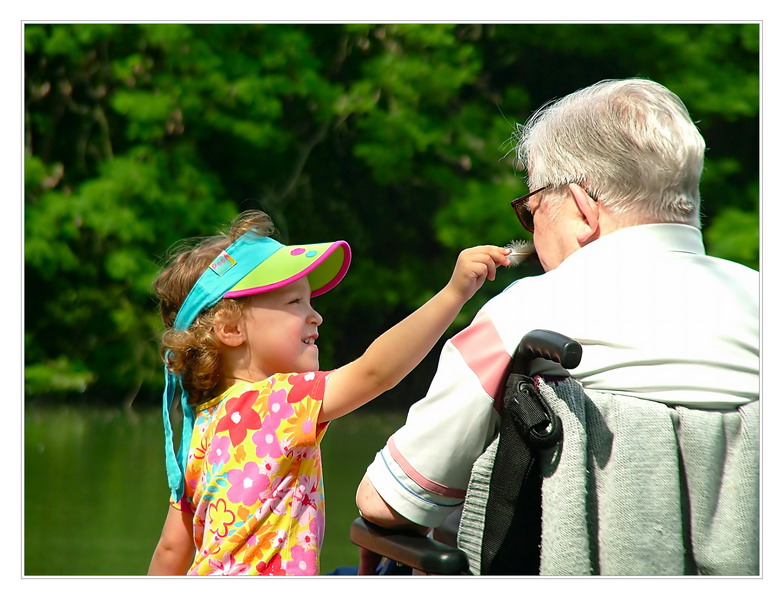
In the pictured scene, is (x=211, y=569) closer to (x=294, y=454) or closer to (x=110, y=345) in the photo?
(x=294, y=454)

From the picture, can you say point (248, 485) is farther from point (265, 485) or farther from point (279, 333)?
point (279, 333)

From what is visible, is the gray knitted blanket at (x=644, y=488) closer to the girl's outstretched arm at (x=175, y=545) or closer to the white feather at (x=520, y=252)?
the white feather at (x=520, y=252)

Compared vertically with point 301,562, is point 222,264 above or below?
above

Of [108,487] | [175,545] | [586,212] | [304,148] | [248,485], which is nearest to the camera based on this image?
[586,212]

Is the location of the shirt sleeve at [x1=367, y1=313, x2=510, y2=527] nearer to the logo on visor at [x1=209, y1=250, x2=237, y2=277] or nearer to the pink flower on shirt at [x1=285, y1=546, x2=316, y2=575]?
the pink flower on shirt at [x1=285, y1=546, x2=316, y2=575]

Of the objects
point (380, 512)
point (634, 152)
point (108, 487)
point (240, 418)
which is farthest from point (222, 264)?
point (108, 487)

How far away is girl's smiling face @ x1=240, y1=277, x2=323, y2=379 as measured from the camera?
5.58 feet

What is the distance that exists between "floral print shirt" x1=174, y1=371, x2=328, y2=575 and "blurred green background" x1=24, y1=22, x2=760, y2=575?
681cm

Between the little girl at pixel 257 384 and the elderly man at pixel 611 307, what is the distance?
0.55ft

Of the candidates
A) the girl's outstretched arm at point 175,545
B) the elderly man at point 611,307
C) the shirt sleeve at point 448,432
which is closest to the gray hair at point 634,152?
the elderly man at point 611,307

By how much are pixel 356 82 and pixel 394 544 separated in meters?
9.25

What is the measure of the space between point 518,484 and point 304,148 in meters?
9.41

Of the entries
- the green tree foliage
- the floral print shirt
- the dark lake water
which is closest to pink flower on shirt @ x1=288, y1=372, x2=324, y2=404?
the floral print shirt

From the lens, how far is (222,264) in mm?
1754
